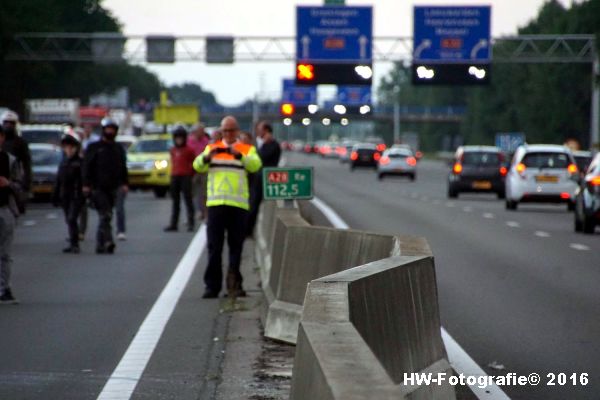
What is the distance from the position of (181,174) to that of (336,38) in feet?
92.9

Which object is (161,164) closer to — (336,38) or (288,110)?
(288,110)

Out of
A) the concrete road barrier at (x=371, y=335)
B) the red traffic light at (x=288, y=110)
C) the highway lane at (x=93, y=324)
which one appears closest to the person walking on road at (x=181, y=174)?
the highway lane at (x=93, y=324)

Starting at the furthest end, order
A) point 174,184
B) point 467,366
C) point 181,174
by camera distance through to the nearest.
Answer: point 181,174, point 174,184, point 467,366

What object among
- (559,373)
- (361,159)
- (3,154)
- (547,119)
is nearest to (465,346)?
(559,373)

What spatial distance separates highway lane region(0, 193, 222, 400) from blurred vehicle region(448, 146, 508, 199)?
2282 cm

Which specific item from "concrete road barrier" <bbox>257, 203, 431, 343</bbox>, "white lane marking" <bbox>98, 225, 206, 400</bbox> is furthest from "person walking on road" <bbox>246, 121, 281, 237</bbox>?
"concrete road barrier" <bbox>257, 203, 431, 343</bbox>

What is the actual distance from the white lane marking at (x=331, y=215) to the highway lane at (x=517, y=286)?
270 millimetres

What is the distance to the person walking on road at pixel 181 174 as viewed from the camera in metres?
26.2

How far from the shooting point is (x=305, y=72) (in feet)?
171

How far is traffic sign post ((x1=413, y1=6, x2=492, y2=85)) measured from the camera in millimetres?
53562

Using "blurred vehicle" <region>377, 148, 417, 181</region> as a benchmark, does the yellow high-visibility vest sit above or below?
above

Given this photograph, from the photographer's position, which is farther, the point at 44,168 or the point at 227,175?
the point at 44,168

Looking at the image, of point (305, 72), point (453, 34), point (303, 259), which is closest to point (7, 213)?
point (303, 259)

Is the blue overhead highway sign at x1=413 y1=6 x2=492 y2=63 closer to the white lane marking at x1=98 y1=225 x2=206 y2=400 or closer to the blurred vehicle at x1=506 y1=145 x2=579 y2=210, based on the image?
the blurred vehicle at x1=506 y1=145 x2=579 y2=210
